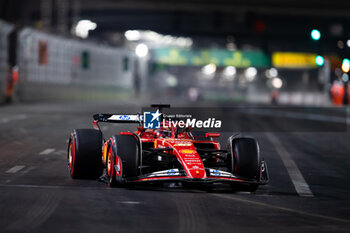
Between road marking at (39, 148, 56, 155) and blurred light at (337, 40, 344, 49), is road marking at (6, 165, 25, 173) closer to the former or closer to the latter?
road marking at (39, 148, 56, 155)

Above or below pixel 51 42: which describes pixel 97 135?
below

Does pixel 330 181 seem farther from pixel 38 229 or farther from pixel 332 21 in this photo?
pixel 332 21

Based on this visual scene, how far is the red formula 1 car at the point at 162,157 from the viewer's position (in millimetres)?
10164

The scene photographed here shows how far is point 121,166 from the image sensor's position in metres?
10.2

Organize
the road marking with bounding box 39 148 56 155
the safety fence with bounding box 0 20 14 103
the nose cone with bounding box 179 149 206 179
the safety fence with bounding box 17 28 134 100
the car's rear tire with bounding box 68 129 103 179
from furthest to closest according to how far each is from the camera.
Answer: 1. the safety fence with bounding box 17 28 134 100
2. the safety fence with bounding box 0 20 14 103
3. the road marking with bounding box 39 148 56 155
4. the car's rear tire with bounding box 68 129 103 179
5. the nose cone with bounding box 179 149 206 179

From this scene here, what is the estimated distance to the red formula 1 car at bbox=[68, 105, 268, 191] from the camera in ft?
33.3

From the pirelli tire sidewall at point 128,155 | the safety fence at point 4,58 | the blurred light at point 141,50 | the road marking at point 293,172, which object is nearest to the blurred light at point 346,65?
the road marking at point 293,172

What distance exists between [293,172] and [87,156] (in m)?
3.78

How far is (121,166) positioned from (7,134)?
11.3m

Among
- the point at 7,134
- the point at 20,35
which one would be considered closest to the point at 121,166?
the point at 7,134

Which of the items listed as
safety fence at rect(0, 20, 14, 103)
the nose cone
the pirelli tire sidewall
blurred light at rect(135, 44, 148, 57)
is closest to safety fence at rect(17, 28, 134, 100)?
safety fence at rect(0, 20, 14, 103)

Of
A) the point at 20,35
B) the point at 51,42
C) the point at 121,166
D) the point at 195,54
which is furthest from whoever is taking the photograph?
the point at 195,54

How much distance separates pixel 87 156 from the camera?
37.3ft

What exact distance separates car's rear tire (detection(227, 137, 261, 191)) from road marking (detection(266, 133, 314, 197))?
0.64 m
